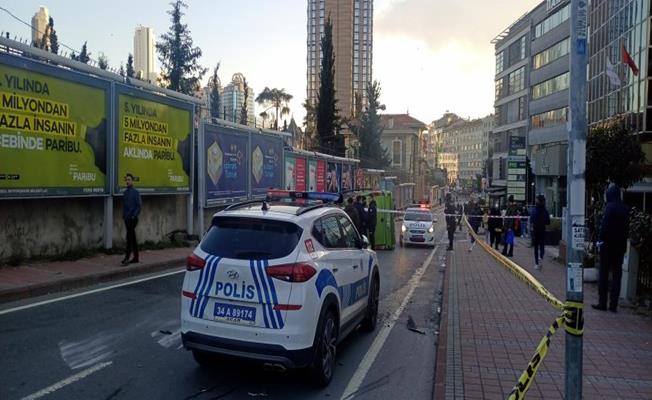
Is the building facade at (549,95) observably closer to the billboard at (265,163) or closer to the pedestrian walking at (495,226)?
the pedestrian walking at (495,226)

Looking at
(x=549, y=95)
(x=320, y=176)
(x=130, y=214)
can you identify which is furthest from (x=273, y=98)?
(x=130, y=214)

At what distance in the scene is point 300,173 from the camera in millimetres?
25266

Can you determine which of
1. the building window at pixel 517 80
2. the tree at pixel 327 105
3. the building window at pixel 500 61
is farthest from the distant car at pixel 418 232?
the building window at pixel 500 61

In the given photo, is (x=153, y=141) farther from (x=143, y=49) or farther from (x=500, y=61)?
(x=500, y=61)

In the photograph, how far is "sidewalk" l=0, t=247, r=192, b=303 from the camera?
868 centimetres

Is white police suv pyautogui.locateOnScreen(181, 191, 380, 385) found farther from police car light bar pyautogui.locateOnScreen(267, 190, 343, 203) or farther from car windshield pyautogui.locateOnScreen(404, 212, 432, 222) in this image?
car windshield pyautogui.locateOnScreen(404, 212, 432, 222)

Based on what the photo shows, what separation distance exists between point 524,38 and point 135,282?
65356 millimetres

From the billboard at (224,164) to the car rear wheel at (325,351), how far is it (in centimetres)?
1154

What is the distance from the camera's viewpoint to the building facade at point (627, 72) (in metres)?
34.5

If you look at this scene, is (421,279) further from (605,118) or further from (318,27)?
(318,27)

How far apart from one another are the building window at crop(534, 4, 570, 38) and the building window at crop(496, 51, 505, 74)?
16.5 meters

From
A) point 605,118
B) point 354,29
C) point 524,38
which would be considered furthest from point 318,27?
point 605,118

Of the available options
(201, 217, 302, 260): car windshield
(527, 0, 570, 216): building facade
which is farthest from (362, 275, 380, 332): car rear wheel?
(527, 0, 570, 216): building facade

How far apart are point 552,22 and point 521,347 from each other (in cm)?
5392
